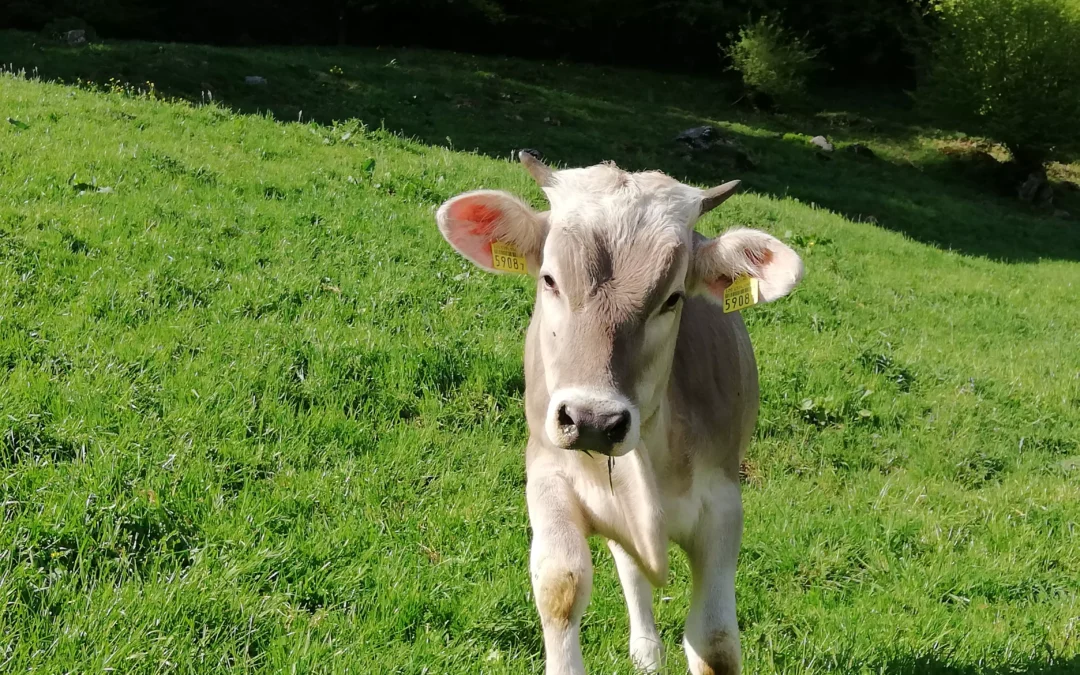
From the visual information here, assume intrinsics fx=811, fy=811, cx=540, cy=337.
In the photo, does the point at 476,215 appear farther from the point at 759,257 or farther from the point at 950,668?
the point at 950,668

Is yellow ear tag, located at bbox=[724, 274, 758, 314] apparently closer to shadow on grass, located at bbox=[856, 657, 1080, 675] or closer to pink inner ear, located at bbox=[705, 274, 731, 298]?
pink inner ear, located at bbox=[705, 274, 731, 298]

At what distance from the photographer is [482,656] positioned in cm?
354

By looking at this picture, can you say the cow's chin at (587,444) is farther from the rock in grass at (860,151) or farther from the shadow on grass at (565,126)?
the rock in grass at (860,151)

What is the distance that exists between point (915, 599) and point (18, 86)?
12.7 metres

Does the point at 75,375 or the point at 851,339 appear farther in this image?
the point at 851,339

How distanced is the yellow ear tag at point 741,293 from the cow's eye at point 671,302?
36cm

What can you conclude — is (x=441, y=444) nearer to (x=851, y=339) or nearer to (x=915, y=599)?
(x=915, y=599)

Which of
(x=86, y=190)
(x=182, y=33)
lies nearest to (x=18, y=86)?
(x=86, y=190)

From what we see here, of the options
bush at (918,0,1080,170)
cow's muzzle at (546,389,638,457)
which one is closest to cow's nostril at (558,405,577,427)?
cow's muzzle at (546,389,638,457)

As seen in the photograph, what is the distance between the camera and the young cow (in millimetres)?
2854

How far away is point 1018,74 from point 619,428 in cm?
3220

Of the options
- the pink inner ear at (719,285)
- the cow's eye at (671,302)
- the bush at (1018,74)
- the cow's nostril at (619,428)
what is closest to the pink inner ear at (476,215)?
the cow's eye at (671,302)

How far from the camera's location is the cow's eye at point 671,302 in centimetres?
308

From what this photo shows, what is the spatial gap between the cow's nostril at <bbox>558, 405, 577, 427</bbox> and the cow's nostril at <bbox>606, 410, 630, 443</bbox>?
0.12 metres
